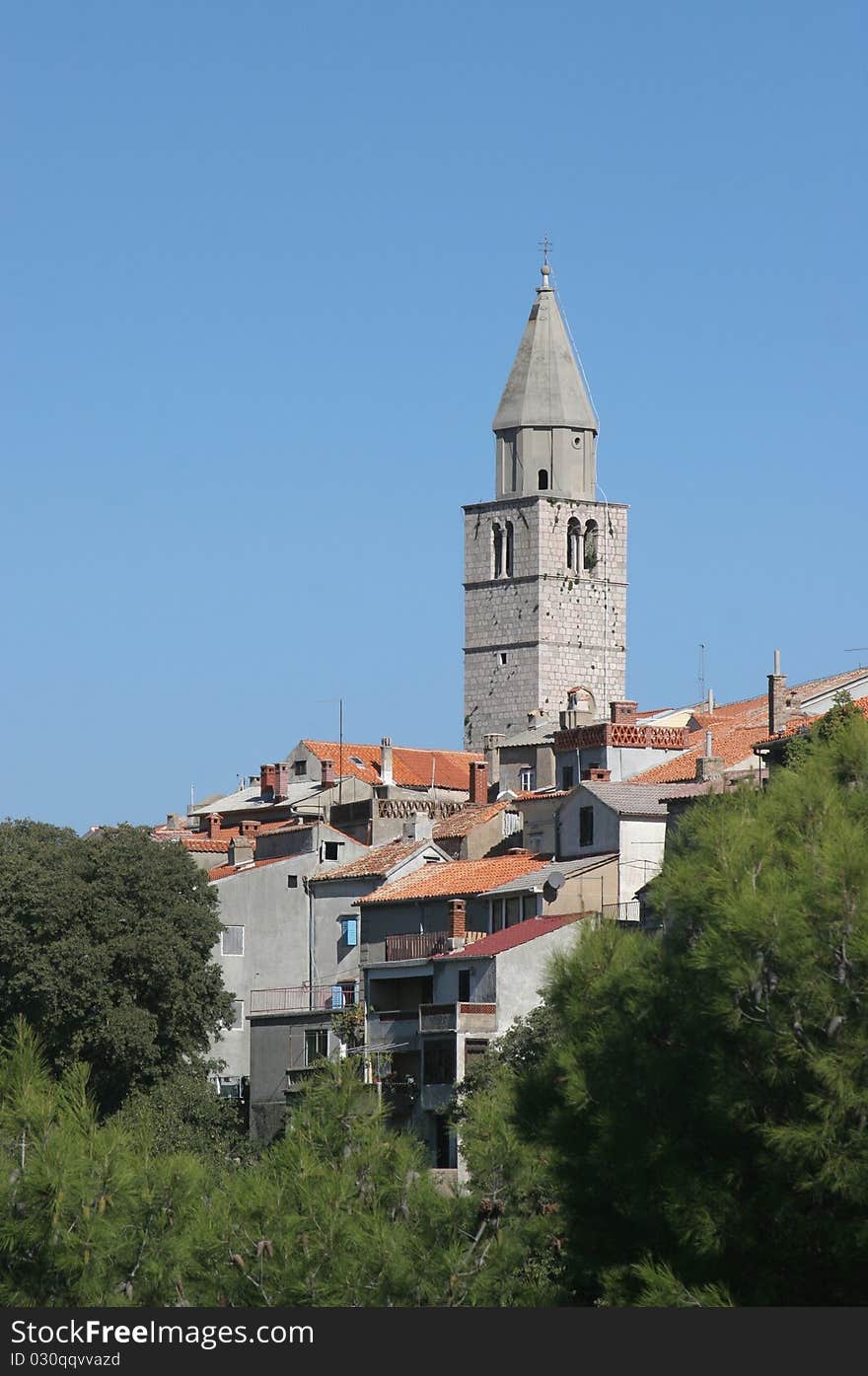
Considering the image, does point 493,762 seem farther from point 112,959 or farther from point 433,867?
point 112,959

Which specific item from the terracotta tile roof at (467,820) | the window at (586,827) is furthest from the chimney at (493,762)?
the window at (586,827)

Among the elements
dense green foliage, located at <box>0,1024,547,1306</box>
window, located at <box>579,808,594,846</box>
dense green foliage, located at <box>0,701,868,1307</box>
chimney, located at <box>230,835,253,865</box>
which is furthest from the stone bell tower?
dense green foliage, located at <box>0,1024,547,1306</box>

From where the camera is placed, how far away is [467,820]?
73438mm

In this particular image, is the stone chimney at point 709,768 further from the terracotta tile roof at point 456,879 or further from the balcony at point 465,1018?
the balcony at point 465,1018

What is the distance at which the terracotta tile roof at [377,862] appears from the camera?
68438 millimetres

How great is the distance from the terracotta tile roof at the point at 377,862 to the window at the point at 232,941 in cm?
226

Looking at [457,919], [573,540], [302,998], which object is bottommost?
[302,998]

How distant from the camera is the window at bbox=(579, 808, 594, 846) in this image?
207 feet

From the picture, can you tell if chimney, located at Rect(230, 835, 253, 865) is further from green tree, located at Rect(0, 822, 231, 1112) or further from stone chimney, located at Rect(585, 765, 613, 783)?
stone chimney, located at Rect(585, 765, 613, 783)

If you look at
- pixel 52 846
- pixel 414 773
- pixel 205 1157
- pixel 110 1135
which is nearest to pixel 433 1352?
pixel 110 1135

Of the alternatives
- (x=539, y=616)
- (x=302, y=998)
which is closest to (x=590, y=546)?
→ (x=539, y=616)

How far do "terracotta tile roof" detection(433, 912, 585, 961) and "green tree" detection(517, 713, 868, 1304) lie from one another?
902 inches

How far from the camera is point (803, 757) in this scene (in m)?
37.0

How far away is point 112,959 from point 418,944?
22.6ft
